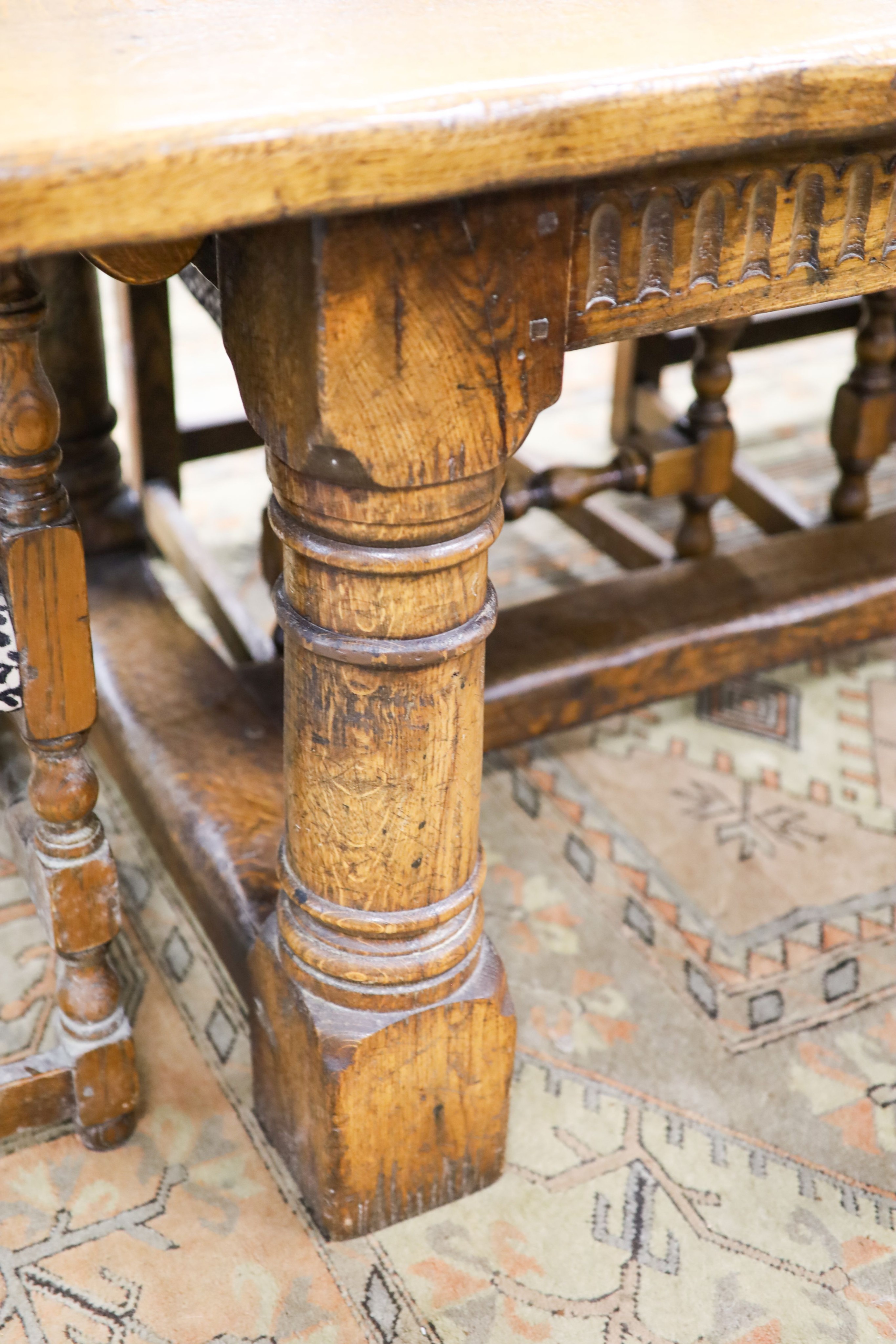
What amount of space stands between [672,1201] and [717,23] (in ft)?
3.83

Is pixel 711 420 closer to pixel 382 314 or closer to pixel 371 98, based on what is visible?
pixel 382 314

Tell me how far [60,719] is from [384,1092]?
492 mm

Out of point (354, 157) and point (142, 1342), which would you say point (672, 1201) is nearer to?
point (142, 1342)

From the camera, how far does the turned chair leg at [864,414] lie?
2346mm

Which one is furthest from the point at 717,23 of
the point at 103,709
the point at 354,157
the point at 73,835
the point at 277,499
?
the point at 103,709

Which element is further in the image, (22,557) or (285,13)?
(22,557)

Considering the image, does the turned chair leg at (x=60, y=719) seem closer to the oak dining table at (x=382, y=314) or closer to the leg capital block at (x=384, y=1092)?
the oak dining table at (x=382, y=314)

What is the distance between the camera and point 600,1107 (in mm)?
1572

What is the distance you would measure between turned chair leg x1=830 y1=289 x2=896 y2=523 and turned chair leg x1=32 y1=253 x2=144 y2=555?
4.18 ft

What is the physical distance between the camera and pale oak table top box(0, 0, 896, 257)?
2.50 ft

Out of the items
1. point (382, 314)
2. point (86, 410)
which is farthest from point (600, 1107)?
point (86, 410)

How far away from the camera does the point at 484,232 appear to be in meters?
0.96

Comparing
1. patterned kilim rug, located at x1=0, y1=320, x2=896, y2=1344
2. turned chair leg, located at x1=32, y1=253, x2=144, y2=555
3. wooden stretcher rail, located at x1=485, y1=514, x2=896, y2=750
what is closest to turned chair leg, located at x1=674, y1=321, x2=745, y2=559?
wooden stretcher rail, located at x1=485, y1=514, x2=896, y2=750

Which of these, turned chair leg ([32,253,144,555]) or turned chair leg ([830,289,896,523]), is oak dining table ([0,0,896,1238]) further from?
turned chair leg ([830,289,896,523])
